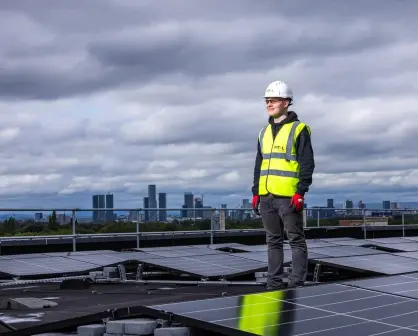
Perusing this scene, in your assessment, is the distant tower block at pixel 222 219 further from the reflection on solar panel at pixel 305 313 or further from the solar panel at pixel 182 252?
the reflection on solar panel at pixel 305 313

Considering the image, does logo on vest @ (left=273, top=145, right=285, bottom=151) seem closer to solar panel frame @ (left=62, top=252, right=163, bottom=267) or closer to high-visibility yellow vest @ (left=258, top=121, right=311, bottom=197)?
high-visibility yellow vest @ (left=258, top=121, right=311, bottom=197)

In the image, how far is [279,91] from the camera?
7.61m

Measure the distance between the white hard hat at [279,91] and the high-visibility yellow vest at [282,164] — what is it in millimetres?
292

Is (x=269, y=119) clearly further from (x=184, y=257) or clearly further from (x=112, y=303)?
(x=184, y=257)

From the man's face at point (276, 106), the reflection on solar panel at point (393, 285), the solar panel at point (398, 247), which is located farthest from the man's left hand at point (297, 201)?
the solar panel at point (398, 247)

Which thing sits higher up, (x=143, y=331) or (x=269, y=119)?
(x=269, y=119)

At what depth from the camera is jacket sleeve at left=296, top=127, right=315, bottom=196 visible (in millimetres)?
7480

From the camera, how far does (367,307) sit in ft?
16.9

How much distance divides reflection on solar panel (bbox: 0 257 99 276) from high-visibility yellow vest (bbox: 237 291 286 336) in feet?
16.9

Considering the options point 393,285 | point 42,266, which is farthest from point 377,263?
point 42,266

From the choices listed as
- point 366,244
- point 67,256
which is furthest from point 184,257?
point 366,244

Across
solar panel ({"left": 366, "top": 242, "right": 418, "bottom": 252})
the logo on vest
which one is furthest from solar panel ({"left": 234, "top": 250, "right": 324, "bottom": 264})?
the logo on vest

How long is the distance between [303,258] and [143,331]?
3211 millimetres

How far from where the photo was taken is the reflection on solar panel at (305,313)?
452 cm
